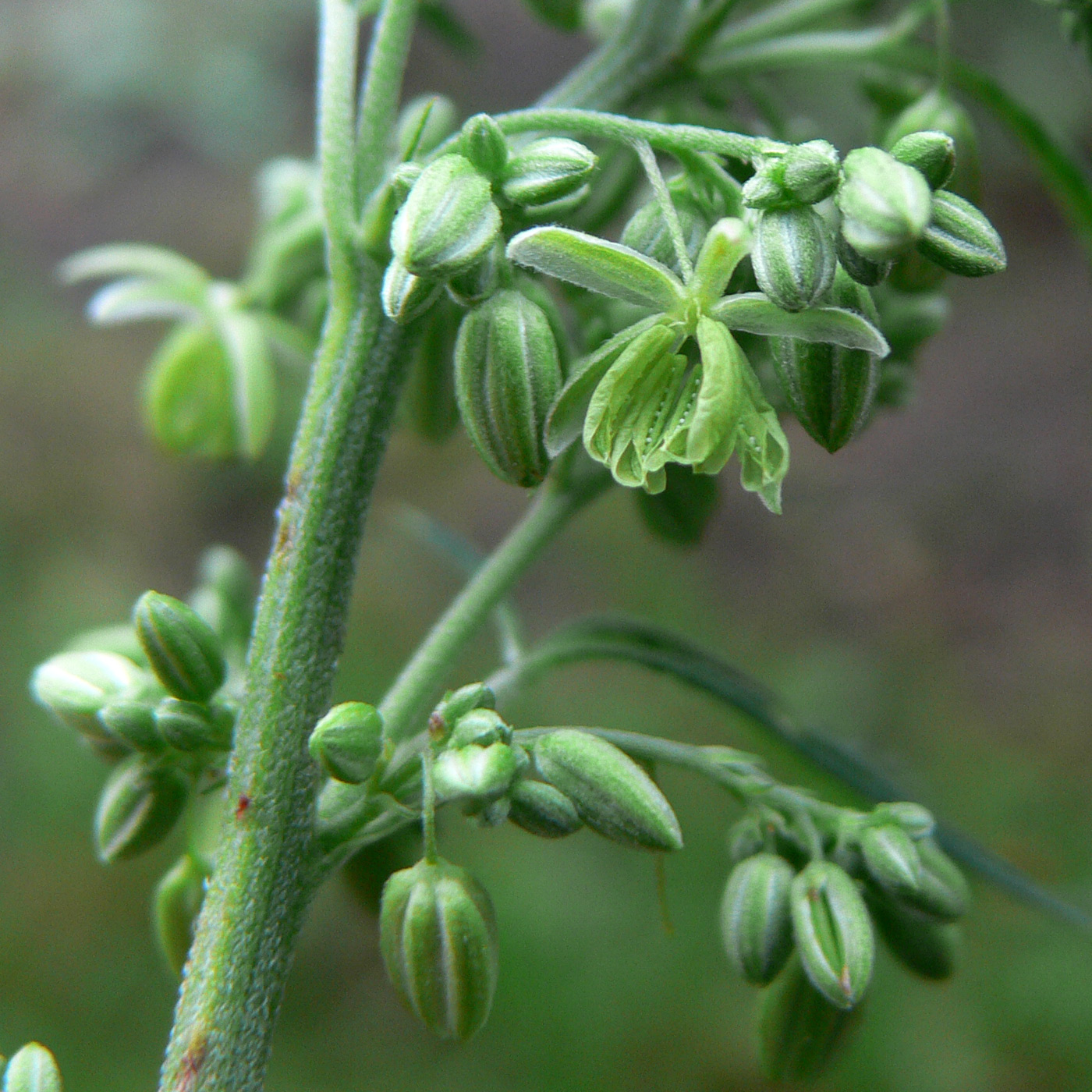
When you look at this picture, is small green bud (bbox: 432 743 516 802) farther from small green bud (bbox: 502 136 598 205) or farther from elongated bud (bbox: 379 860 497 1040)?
small green bud (bbox: 502 136 598 205)

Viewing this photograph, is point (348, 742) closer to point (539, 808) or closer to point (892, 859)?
point (539, 808)

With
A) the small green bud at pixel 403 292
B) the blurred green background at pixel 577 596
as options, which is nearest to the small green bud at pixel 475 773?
the small green bud at pixel 403 292

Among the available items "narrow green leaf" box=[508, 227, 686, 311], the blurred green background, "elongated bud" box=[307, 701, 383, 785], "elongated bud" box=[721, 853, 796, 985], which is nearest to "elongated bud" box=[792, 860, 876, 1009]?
"elongated bud" box=[721, 853, 796, 985]

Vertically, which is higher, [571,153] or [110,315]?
[571,153]

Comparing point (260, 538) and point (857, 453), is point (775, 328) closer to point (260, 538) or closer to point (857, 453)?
point (260, 538)

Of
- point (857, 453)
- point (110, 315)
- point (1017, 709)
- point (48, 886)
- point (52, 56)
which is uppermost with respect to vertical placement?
point (52, 56)

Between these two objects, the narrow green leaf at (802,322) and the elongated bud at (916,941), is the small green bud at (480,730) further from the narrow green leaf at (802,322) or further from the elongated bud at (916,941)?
the elongated bud at (916,941)

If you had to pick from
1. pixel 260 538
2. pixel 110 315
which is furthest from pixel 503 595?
pixel 260 538
